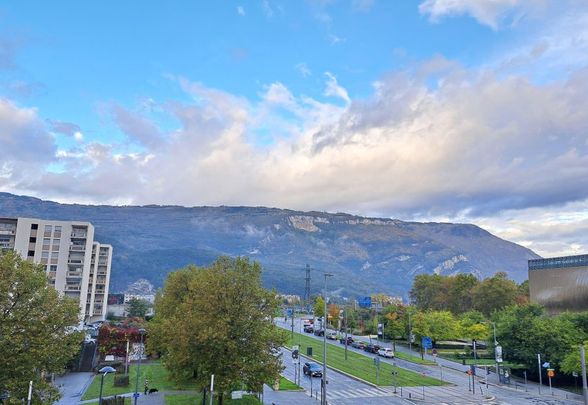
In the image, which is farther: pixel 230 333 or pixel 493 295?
pixel 493 295

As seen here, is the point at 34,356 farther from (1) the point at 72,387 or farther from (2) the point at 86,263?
(2) the point at 86,263

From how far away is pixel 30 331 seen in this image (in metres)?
25.9

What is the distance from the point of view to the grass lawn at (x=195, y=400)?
4247 cm

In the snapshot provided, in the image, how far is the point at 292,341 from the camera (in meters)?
101

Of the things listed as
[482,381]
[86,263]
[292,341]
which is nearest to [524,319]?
[482,381]

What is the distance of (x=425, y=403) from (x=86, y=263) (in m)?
85.3

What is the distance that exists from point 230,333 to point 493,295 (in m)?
103

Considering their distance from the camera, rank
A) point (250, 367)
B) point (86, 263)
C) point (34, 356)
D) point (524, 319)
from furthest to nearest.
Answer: point (86, 263)
point (524, 319)
point (250, 367)
point (34, 356)

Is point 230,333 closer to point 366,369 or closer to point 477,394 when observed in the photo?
point 477,394

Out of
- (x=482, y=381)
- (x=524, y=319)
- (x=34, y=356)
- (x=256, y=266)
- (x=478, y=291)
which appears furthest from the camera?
(x=478, y=291)

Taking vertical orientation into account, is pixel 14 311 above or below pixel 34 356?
above

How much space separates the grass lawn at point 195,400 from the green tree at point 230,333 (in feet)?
21.4

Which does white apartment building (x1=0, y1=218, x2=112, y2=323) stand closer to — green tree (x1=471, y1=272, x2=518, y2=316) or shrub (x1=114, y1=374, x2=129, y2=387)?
shrub (x1=114, y1=374, x2=129, y2=387)

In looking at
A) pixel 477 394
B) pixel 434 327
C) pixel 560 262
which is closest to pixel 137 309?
pixel 434 327
